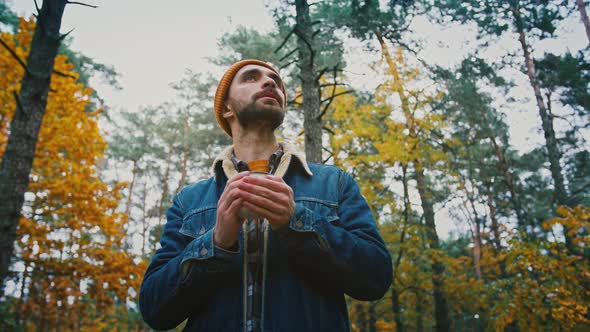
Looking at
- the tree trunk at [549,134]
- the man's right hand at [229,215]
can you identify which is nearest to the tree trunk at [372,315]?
the tree trunk at [549,134]

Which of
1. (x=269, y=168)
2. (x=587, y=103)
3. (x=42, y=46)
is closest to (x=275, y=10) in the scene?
(x=42, y=46)

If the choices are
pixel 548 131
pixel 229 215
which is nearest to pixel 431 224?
pixel 548 131

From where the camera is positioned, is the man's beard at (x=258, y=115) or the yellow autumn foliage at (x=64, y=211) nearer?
the man's beard at (x=258, y=115)

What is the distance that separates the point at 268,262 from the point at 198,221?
0.47 metres

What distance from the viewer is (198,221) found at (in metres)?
1.70

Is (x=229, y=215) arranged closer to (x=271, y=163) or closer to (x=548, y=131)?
(x=271, y=163)

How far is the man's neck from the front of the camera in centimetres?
190

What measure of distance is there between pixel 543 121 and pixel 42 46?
564 inches

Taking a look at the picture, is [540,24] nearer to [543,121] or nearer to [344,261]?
[543,121]

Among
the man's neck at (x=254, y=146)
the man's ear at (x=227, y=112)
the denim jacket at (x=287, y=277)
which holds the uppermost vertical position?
the man's ear at (x=227, y=112)

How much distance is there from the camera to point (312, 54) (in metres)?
5.04

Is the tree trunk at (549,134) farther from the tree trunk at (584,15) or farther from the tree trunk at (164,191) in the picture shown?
the tree trunk at (164,191)

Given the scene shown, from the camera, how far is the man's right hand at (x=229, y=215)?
1204 mm

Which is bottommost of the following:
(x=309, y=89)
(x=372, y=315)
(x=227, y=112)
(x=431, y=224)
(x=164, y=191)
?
(x=372, y=315)
